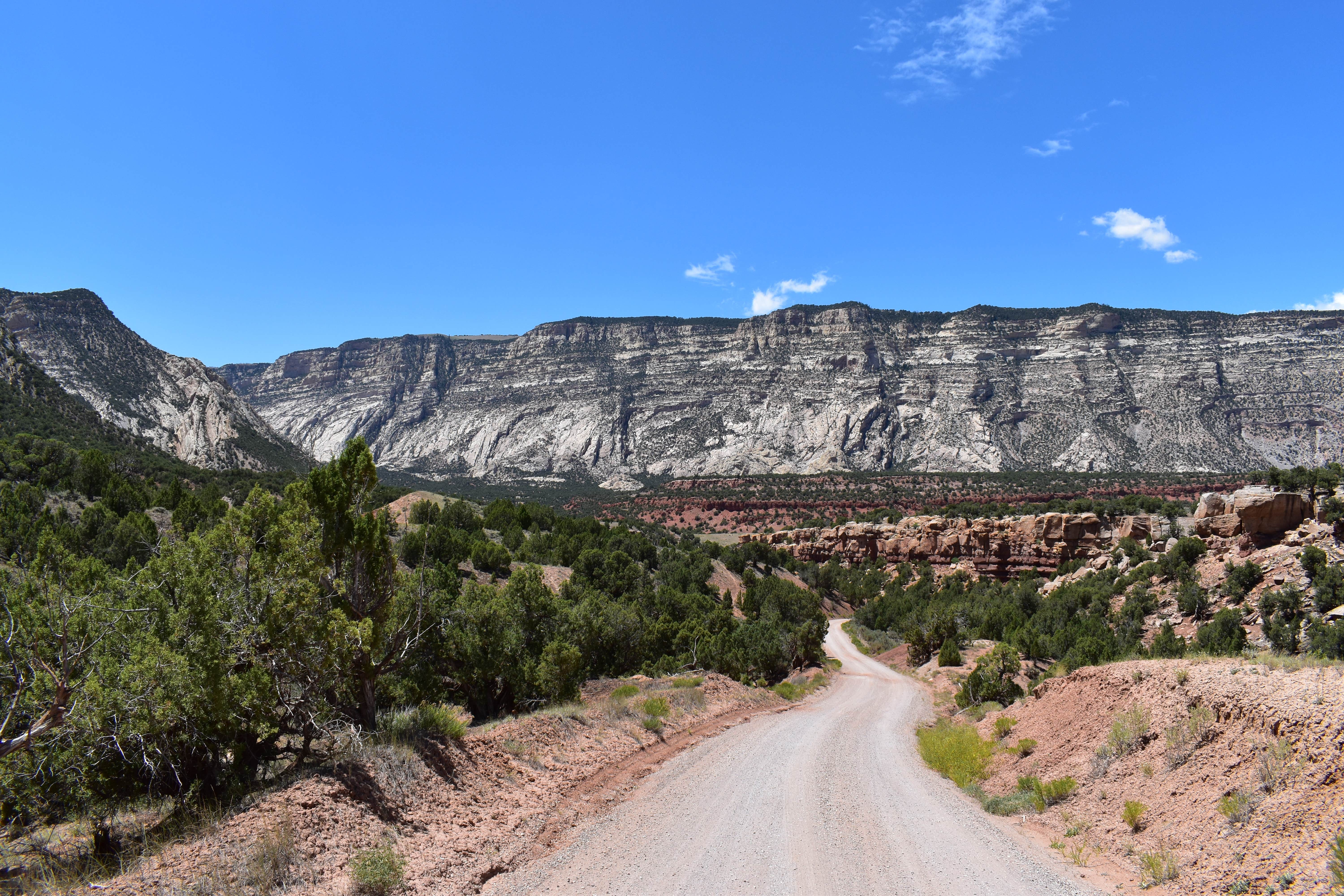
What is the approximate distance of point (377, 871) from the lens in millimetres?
7078

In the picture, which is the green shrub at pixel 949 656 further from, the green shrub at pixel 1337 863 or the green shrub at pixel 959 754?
the green shrub at pixel 1337 863

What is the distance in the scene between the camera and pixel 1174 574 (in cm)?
2794

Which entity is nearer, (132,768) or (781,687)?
(132,768)

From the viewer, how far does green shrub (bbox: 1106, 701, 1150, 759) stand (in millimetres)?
9797

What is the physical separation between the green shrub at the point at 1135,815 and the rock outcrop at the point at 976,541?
39176mm

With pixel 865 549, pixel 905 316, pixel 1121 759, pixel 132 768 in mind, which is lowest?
pixel 865 549

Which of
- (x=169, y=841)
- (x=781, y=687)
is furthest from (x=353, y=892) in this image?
→ (x=781, y=687)

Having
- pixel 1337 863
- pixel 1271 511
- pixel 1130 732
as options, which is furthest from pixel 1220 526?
pixel 1337 863

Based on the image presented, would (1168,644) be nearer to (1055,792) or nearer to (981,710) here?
(981,710)

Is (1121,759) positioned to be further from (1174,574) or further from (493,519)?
(493,519)

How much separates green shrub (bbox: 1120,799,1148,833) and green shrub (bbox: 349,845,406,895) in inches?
353

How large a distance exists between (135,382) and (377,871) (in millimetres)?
109267

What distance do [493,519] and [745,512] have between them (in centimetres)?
5122

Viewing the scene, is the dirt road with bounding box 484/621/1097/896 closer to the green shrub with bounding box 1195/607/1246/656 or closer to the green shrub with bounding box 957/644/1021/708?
the green shrub with bounding box 957/644/1021/708
